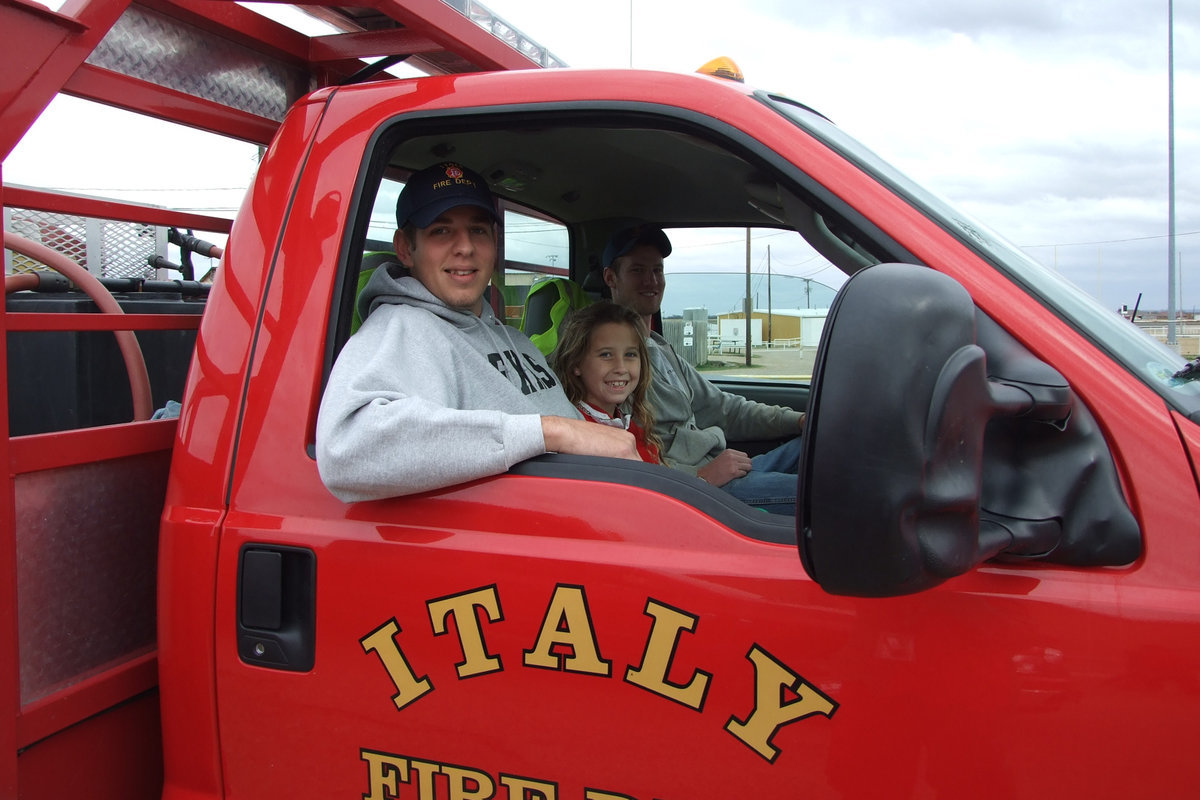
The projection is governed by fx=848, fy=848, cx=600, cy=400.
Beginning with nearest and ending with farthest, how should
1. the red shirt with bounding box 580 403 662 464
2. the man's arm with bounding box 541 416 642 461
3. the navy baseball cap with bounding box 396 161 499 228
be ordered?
the man's arm with bounding box 541 416 642 461 < the navy baseball cap with bounding box 396 161 499 228 < the red shirt with bounding box 580 403 662 464

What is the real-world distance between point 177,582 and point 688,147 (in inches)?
63.2

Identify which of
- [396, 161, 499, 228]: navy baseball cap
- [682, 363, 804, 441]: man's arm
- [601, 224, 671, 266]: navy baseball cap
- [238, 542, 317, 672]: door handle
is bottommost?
[238, 542, 317, 672]: door handle

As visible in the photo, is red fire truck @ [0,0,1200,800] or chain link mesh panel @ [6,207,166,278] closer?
red fire truck @ [0,0,1200,800]

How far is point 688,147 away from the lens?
2.27 metres

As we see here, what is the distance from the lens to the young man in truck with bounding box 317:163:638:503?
1295 mm

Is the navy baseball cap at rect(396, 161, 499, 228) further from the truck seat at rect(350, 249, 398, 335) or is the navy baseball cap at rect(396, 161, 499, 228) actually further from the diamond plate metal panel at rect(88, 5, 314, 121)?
the diamond plate metal panel at rect(88, 5, 314, 121)

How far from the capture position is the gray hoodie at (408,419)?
1.29m

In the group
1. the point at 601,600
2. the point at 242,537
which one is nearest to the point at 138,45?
the point at 242,537

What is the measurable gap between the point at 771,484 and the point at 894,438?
1569 millimetres

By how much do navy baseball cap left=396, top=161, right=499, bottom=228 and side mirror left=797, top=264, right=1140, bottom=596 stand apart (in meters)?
1.10

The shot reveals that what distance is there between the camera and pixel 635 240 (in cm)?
324

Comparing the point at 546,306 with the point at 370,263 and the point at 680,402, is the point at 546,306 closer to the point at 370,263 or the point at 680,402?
the point at 680,402

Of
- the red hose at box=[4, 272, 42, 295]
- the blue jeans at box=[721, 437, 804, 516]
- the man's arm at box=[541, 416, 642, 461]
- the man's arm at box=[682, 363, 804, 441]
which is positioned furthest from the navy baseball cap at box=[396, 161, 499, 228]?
the man's arm at box=[682, 363, 804, 441]

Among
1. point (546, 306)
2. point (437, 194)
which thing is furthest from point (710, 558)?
point (546, 306)
